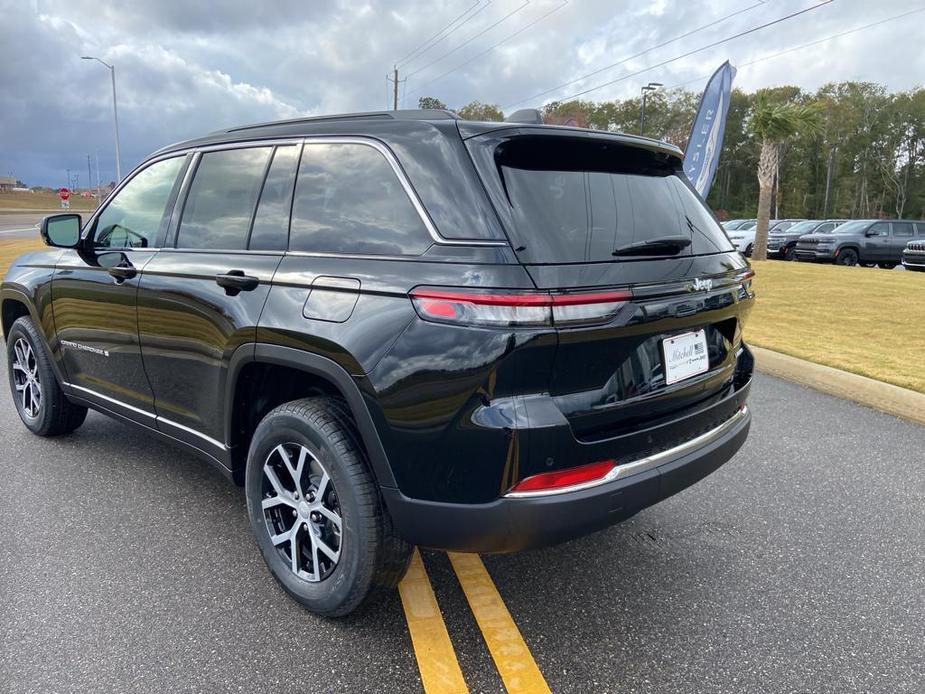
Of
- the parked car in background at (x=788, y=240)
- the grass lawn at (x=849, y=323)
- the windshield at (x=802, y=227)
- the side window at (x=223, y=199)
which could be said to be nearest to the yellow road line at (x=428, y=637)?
the side window at (x=223, y=199)

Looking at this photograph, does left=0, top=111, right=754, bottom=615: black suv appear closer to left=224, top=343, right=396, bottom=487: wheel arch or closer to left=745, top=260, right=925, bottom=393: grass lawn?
left=224, top=343, right=396, bottom=487: wheel arch

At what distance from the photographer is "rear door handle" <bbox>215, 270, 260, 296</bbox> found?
8.67 feet

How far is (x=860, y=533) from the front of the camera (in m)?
3.20

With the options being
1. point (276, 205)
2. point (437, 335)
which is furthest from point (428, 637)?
point (276, 205)

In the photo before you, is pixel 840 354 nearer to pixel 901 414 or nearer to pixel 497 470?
pixel 901 414

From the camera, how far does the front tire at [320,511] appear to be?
2.29 m

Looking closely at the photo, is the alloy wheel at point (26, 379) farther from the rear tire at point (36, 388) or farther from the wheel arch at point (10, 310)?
the wheel arch at point (10, 310)

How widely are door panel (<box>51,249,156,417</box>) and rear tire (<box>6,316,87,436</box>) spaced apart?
33cm

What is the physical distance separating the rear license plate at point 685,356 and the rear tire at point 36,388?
3.74 meters

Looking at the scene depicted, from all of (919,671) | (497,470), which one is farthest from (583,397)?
(919,671)

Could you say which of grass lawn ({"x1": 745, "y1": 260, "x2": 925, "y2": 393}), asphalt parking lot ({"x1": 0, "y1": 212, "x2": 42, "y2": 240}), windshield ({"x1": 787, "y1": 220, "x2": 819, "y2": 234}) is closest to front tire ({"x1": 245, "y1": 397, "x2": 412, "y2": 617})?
grass lawn ({"x1": 745, "y1": 260, "x2": 925, "y2": 393})

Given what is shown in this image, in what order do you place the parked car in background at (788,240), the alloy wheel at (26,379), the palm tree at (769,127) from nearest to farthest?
the alloy wheel at (26,379) < the palm tree at (769,127) < the parked car in background at (788,240)

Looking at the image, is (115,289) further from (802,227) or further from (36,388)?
(802,227)

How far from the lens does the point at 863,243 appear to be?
70.3 ft
